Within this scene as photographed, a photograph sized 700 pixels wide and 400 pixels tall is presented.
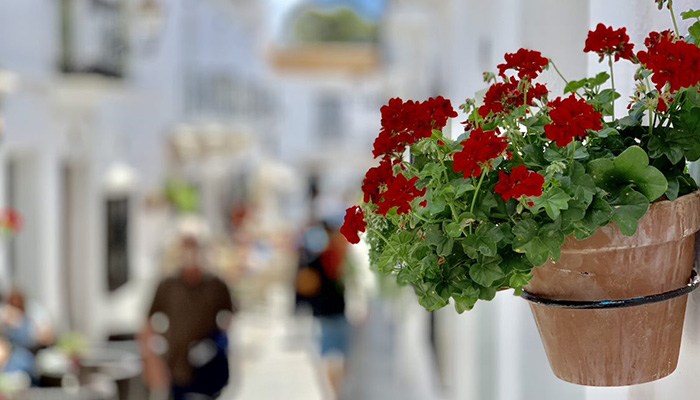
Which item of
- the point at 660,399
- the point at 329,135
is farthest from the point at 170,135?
the point at 329,135

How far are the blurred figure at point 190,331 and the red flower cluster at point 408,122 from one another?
458 centimetres

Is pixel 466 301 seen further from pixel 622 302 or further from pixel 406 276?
pixel 622 302

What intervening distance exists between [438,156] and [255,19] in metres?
26.3

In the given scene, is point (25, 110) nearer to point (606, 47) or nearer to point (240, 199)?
point (606, 47)

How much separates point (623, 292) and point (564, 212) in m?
0.22

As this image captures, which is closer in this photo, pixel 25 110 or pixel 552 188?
pixel 552 188

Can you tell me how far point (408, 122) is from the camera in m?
1.41

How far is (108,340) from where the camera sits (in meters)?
8.41

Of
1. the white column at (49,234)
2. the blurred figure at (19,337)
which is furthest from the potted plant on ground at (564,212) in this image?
the white column at (49,234)

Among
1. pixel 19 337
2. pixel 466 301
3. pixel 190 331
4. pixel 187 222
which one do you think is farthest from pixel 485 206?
pixel 19 337

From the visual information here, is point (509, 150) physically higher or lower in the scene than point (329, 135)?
higher

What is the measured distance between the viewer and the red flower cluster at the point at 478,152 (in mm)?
1229

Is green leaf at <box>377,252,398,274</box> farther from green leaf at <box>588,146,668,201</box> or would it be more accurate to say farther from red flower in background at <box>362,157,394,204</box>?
green leaf at <box>588,146,668,201</box>

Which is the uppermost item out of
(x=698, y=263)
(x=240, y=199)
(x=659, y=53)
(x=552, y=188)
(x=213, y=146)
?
(x=659, y=53)
